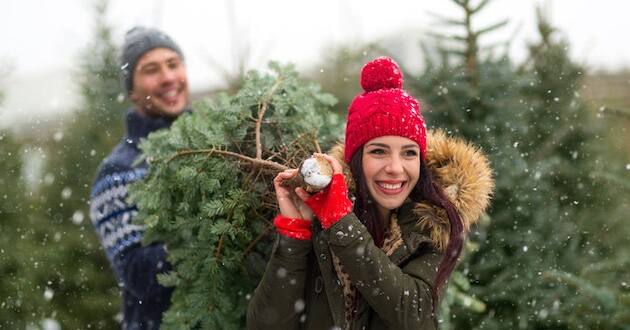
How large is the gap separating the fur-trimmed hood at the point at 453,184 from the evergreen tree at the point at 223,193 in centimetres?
36

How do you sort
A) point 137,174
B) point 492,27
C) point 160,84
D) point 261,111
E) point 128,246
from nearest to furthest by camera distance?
point 261,111 → point 128,246 → point 137,174 → point 492,27 → point 160,84

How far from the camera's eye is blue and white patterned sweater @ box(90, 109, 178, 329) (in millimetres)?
3617

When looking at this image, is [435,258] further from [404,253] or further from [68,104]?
[68,104]

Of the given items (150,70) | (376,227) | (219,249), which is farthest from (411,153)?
(150,70)

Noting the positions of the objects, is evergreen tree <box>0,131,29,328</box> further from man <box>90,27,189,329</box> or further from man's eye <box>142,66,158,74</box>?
man's eye <box>142,66,158,74</box>

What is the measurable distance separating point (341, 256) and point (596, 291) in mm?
1594

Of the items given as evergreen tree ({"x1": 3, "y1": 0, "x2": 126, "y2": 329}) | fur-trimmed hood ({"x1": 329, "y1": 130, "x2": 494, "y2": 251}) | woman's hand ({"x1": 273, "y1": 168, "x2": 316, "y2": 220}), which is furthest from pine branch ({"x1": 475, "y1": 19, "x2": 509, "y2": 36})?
evergreen tree ({"x1": 3, "y1": 0, "x2": 126, "y2": 329})

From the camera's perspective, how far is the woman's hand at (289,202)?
2.47 m

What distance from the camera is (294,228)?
2.47 m

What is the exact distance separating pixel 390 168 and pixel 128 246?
1.84 meters

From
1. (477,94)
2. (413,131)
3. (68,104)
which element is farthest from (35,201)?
(413,131)

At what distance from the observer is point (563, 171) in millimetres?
4465

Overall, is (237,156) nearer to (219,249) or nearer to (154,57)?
(219,249)

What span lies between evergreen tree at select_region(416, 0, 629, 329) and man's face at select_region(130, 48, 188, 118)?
1548 millimetres
